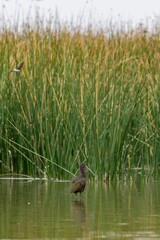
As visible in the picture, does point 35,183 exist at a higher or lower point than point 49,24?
lower

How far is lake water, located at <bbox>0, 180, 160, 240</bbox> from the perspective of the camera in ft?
21.7

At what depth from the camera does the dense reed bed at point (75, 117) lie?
11016 millimetres

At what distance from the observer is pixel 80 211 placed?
26.3ft

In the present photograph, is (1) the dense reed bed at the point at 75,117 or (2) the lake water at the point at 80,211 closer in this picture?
(2) the lake water at the point at 80,211

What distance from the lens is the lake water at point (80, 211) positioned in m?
6.61

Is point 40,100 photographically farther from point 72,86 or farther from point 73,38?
point 73,38

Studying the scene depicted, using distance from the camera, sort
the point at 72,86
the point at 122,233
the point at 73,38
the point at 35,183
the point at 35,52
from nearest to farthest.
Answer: the point at 122,233
the point at 35,183
the point at 72,86
the point at 35,52
the point at 73,38

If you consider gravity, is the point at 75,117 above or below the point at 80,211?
above

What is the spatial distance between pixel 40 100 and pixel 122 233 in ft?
17.4

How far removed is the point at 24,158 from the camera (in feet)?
38.5

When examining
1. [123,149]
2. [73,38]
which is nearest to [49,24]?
[73,38]

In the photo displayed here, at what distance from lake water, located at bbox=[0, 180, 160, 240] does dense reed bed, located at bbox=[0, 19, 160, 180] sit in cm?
47

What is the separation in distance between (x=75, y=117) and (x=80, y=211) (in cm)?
342

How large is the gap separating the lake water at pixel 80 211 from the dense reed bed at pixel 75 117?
47 centimetres
